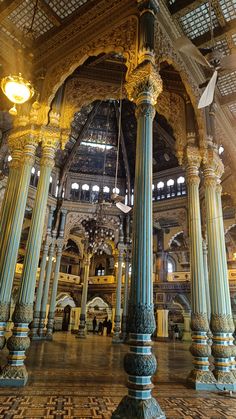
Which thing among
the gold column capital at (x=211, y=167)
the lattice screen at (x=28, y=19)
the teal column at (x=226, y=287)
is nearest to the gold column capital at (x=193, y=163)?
the gold column capital at (x=211, y=167)

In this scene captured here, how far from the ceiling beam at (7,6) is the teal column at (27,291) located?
2.86m

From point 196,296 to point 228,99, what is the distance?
20.5 feet

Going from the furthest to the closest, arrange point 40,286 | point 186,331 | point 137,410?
point 186,331 < point 40,286 < point 137,410

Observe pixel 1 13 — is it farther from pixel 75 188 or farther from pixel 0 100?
pixel 75 188

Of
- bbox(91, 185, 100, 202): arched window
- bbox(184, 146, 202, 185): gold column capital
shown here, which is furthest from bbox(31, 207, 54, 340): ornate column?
bbox(184, 146, 202, 185): gold column capital

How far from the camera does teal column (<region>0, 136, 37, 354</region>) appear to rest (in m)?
6.47

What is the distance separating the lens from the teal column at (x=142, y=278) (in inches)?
156

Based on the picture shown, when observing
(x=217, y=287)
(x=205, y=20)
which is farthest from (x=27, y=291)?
(x=205, y=20)

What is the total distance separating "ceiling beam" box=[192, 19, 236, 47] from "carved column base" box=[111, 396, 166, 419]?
7975 millimetres

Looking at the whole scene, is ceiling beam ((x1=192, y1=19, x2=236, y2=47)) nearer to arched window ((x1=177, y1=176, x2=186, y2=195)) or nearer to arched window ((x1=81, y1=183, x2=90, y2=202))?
arched window ((x1=177, y1=176, x2=186, y2=195))

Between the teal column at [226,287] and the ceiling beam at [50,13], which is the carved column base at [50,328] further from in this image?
the ceiling beam at [50,13]

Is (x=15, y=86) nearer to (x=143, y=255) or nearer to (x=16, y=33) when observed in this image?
(x=16, y=33)

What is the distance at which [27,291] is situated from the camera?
643 cm

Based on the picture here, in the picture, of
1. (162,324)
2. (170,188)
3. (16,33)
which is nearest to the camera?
(16,33)
